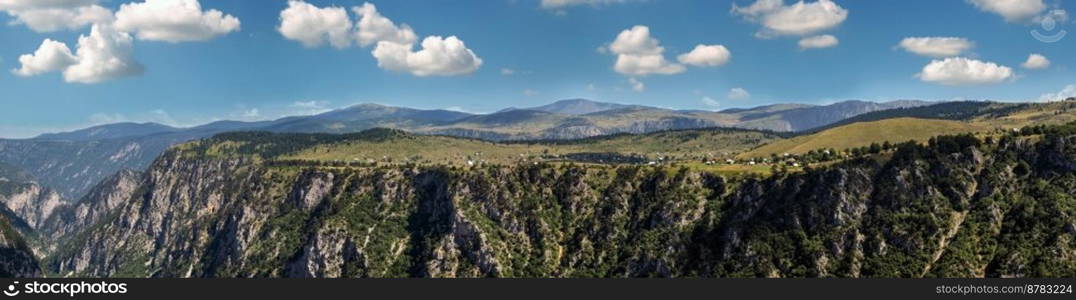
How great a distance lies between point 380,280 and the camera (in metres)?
112

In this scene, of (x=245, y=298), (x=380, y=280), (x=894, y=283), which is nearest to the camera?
(x=245, y=298)

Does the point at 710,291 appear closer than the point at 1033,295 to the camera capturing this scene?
Yes

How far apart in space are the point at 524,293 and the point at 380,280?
21303 millimetres

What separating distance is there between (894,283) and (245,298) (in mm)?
98705

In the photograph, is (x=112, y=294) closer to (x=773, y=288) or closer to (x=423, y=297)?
(x=423, y=297)

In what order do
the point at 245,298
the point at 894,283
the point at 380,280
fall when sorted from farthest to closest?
1. the point at 894,283
2. the point at 380,280
3. the point at 245,298

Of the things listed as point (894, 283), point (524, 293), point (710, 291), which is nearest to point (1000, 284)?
point (894, 283)
